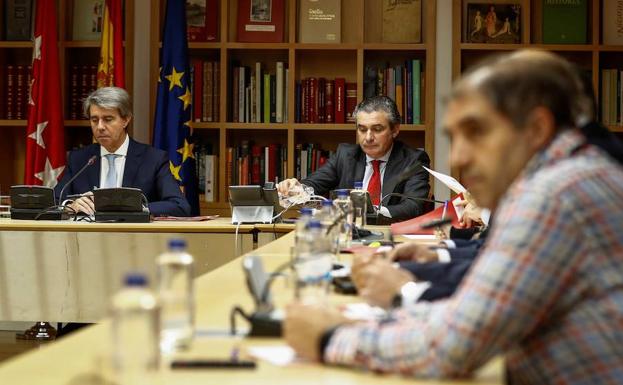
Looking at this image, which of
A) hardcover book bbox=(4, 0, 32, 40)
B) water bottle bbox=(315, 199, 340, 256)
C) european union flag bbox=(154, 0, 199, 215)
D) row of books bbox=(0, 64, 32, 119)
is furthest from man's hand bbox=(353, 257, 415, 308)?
hardcover book bbox=(4, 0, 32, 40)

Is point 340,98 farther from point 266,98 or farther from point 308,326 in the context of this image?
point 308,326

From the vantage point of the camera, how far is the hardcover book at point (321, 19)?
5949 mm

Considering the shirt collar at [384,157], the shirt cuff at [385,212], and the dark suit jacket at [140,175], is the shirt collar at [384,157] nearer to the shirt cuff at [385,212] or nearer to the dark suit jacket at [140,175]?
the shirt cuff at [385,212]

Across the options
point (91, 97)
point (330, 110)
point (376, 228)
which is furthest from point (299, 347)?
point (330, 110)

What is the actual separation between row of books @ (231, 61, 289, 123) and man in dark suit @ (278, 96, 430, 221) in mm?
839

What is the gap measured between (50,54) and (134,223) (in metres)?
2.02

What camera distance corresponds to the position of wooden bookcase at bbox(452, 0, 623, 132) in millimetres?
5762

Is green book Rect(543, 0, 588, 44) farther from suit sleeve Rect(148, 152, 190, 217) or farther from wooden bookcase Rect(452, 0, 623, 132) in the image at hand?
suit sleeve Rect(148, 152, 190, 217)

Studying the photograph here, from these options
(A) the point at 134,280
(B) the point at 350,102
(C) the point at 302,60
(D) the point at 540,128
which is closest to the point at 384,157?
(B) the point at 350,102

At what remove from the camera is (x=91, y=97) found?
16.7 feet

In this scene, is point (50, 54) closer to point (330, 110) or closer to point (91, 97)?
point (91, 97)

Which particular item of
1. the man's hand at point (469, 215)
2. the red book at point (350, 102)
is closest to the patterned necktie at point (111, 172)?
the red book at point (350, 102)

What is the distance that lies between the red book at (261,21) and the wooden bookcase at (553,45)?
117 centimetres

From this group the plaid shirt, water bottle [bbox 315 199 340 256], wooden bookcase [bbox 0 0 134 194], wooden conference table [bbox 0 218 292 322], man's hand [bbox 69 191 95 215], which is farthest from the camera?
wooden bookcase [bbox 0 0 134 194]
